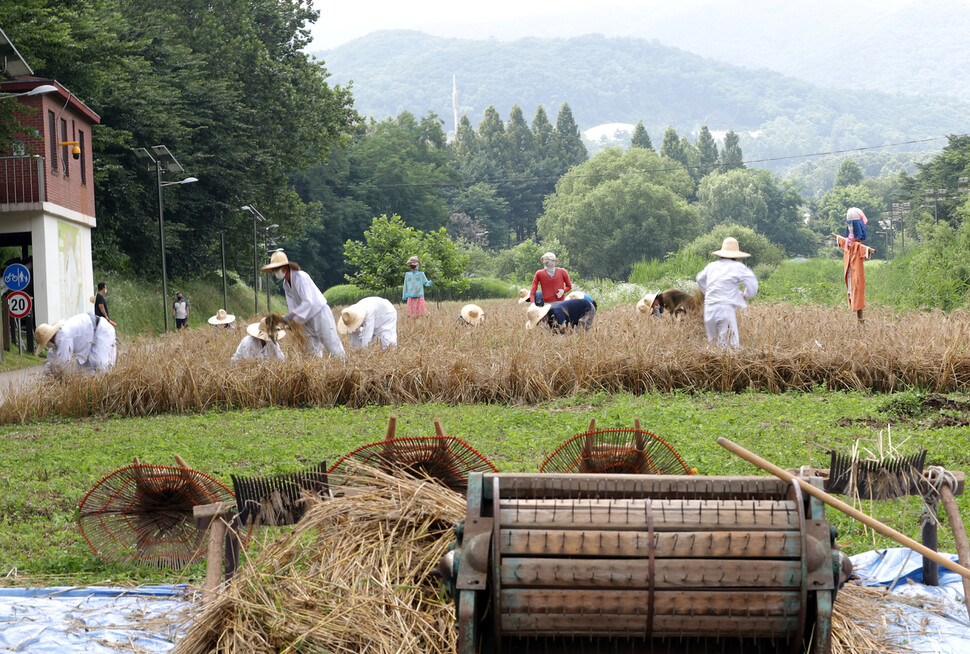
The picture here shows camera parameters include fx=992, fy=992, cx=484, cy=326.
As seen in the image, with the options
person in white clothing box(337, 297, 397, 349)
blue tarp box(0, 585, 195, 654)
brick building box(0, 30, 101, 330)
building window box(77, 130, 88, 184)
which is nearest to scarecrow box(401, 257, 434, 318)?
person in white clothing box(337, 297, 397, 349)

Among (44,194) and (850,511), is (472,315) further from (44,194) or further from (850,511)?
(850,511)

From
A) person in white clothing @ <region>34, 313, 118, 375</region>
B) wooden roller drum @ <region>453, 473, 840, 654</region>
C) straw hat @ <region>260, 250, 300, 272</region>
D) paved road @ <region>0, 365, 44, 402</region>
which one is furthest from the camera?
paved road @ <region>0, 365, 44, 402</region>

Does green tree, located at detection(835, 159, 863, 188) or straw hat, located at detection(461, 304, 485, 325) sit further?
green tree, located at detection(835, 159, 863, 188)

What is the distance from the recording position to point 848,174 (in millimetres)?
178250

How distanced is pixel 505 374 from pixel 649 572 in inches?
332

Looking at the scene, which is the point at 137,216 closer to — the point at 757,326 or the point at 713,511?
the point at 757,326

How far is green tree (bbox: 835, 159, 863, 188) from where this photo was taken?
176m

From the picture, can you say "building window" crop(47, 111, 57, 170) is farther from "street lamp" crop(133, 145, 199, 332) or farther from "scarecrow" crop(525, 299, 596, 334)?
"scarecrow" crop(525, 299, 596, 334)

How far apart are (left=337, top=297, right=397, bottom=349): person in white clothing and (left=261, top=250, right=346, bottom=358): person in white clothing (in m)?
0.66

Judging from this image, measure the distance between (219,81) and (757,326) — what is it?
30.8m

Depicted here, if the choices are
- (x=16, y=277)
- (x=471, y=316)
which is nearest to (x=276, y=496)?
(x=471, y=316)

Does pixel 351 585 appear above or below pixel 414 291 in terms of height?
below

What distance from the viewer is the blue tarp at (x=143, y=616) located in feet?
14.4

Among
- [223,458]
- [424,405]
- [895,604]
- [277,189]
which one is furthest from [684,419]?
[277,189]
